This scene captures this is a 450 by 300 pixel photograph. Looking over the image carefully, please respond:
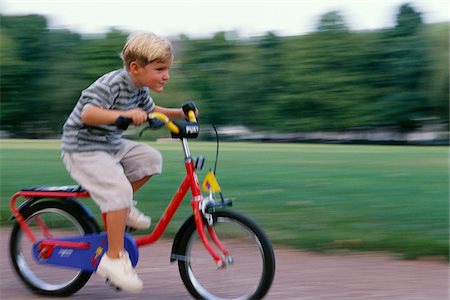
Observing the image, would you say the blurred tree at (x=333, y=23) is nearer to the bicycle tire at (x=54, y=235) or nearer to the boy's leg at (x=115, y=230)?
the bicycle tire at (x=54, y=235)

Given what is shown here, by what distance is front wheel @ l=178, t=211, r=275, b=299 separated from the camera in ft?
12.8

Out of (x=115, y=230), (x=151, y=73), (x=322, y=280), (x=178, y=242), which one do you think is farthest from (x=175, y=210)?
(x=322, y=280)

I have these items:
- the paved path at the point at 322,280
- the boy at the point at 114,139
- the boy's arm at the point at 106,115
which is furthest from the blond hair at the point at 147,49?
the paved path at the point at 322,280

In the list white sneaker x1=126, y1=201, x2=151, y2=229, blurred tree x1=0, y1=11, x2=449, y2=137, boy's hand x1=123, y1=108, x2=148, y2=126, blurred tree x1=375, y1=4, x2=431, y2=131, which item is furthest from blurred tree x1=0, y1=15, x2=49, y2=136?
boy's hand x1=123, y1=108, x2=148, y2=126

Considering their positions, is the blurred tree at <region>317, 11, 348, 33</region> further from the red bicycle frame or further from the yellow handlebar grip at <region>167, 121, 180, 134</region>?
the yellow handlebar grip at <region>167, 121, 180, 134</region>

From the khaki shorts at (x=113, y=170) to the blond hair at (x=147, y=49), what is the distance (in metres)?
0.54

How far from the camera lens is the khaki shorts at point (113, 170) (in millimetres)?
4016

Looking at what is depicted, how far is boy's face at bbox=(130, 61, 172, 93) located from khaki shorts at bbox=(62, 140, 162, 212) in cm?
41

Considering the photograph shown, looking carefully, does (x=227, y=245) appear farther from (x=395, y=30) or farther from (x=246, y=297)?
(x=395, y=30)

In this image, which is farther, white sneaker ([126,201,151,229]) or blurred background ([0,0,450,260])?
blurred background ([0,0,450,260])

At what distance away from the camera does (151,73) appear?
13.2 ft

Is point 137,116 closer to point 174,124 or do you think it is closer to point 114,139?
point 174,124

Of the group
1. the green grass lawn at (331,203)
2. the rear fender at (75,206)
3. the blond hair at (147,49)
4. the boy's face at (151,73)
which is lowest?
the green grass lawn at (331,203)

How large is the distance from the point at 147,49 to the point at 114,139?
1.85 feet
